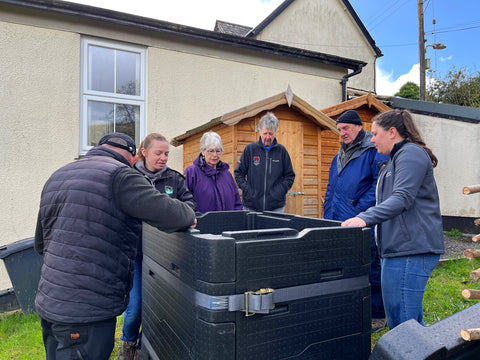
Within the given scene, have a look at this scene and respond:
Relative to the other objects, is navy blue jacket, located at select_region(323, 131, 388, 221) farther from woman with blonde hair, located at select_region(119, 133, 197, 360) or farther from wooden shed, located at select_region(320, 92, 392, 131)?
wooden shed, located at select_region(320, 92, 392, 131)

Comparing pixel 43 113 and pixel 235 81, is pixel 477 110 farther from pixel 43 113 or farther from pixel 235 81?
pixel 43 113

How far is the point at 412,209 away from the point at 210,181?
1.93 metres

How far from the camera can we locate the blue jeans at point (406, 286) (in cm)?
192

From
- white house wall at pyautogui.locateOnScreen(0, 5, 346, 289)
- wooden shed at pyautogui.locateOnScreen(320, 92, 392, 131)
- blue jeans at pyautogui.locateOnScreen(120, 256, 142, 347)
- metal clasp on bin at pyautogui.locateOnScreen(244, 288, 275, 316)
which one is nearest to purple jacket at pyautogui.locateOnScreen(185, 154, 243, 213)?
blue jeans at pyautogui.locateOnScreen(120, 256, 142, 347)

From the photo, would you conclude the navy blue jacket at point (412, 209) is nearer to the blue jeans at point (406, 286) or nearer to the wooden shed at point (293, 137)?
the blue jeans at point (406, 286)

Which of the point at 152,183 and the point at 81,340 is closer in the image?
the point at 81,340

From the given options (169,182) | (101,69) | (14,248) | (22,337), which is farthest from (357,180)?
(101,69)

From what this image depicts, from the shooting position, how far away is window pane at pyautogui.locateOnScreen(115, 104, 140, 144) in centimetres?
641

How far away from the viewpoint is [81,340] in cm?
166

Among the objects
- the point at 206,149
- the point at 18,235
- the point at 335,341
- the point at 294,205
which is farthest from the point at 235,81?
the point at 335,341

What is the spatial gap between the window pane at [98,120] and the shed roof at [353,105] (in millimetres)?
4320

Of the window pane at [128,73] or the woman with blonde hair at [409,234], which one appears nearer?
the woman with blonde hair at [409,234]

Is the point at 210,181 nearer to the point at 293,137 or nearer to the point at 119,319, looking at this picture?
the point at 119,319

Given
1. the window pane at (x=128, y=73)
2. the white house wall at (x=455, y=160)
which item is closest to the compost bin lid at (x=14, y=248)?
the window pane at (x=128, y=73)
